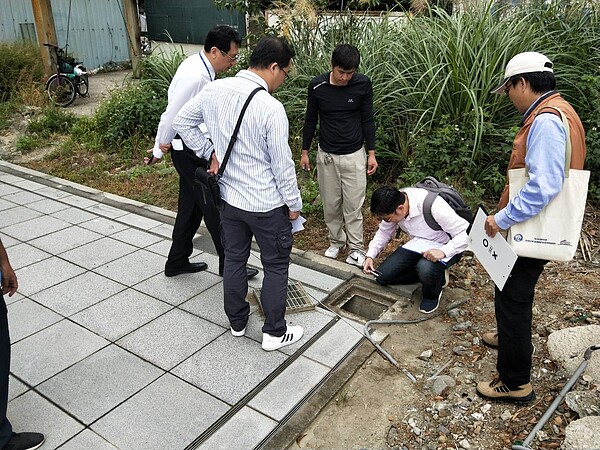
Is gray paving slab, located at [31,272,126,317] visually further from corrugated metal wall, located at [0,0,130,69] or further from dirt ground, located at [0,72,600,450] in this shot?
corrugated metal wall, located at [0,0,130,69]

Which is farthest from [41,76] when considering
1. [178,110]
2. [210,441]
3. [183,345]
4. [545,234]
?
[545,234]

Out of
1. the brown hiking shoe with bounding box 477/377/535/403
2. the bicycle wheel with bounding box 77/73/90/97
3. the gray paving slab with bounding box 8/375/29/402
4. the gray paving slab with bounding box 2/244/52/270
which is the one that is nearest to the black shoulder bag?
the gray paving slab with bounding box 8/375/29/402

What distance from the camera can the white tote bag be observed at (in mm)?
2150

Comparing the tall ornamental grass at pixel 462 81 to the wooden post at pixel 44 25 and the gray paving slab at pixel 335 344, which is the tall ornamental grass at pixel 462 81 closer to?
the gray paving slab at pixel 335 344

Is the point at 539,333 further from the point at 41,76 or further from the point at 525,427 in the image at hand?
the point at 41,76

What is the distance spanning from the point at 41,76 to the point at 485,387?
9744 millimetres

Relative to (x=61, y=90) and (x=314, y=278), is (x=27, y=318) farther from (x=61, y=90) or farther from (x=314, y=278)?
(x=61, y=90)

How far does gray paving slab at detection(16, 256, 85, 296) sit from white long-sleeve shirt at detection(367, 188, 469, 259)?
7.65 ft

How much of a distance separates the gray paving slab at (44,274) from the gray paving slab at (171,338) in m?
1.02

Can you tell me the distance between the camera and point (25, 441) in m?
2.28

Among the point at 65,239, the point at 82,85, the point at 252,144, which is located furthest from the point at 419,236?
the point at 82,85

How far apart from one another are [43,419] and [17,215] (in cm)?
314

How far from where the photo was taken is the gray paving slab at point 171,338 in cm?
295

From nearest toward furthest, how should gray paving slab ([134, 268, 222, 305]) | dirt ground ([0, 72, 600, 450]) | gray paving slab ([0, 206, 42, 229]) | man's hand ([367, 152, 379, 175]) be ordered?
dirt ground ([0, 72, 600, 450]) < gray paving slab ([134, 268, 222, 305]) < man's hand ([367, 152, 379, 175]) < gray paving slab ([0, 206, 42, 229])
